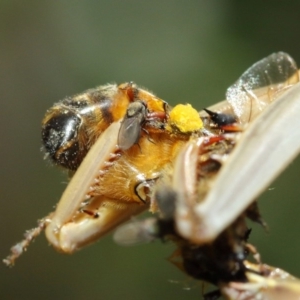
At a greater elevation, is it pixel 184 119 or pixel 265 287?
pixel 184 119

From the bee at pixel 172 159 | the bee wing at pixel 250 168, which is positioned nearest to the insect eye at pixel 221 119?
the bee at pixel 172 159

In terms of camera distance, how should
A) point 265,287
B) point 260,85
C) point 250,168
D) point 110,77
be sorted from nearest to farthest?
point 250,168, point 265,287, point 260,85, point 110,77

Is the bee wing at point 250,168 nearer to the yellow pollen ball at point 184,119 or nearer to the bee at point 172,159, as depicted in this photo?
the bee at point 172,159

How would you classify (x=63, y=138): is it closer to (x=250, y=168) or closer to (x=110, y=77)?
(x=250, y=168)

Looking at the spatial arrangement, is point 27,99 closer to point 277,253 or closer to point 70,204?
point 277,253

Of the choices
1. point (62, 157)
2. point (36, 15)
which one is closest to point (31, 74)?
point (36, 15)

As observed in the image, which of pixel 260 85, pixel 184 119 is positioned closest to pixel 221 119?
pixel 184 119

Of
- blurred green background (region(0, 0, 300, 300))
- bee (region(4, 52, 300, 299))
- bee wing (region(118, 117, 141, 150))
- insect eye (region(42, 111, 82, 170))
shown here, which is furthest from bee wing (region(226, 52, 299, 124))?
blurred green background (region(0, 0, 300, 300))
